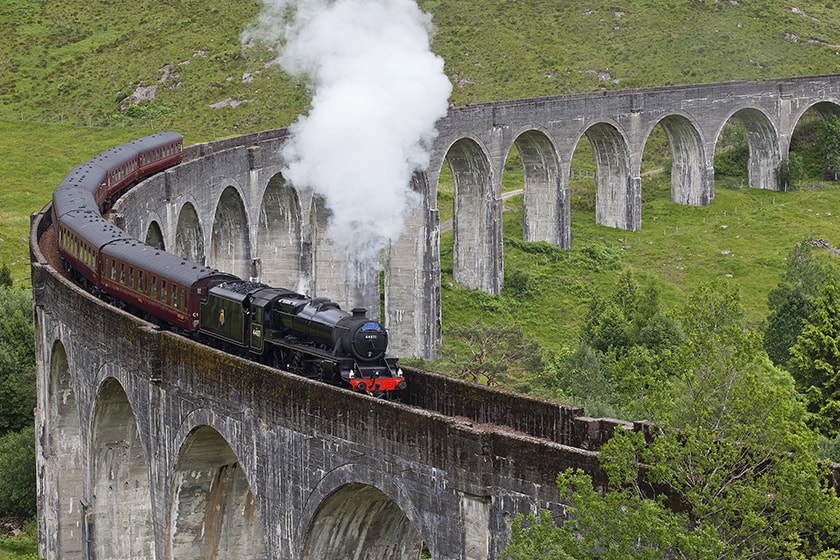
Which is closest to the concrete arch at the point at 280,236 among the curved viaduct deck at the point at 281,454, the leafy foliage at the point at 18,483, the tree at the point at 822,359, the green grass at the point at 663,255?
the green grass at the point at 663,255

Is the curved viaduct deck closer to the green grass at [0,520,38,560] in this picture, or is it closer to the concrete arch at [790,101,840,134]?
the green grass at [0,520,38,560]

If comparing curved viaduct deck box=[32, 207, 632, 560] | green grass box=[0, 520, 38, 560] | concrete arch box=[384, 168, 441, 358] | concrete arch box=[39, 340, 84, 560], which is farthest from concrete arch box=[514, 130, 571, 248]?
curved viaduct deck box=[32, 207, 632, 560]

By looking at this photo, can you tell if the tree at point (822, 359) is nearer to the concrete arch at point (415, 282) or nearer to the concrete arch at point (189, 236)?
the concrete arch at point (415, 282)

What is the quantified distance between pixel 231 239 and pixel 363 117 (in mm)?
8000

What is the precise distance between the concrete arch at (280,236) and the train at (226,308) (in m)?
13.5

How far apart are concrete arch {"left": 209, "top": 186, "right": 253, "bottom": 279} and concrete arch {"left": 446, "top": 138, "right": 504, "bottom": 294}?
13.8 metres

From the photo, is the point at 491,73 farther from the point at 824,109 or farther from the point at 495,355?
the point at 495,355

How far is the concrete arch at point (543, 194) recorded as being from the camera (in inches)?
2830

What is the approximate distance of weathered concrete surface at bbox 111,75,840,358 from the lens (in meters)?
52.9

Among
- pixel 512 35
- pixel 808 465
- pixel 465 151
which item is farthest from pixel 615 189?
pixel 808 465

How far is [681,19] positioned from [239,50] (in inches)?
1352

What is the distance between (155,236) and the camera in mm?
49531

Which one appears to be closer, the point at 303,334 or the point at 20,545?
the point at 303,334

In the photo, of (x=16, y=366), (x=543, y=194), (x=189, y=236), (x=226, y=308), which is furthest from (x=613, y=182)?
(x=226, y=308)
